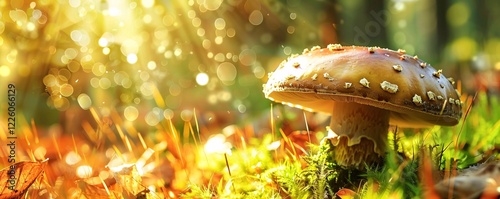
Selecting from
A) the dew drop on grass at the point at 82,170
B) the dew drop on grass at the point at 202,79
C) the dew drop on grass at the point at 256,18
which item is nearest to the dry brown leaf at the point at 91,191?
the dew drop on grass at the point at 82,170

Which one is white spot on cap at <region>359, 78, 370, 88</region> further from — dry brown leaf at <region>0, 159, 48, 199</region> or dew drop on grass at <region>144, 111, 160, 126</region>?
dew drop on grass at <region>144, 111, 160, 126</region>

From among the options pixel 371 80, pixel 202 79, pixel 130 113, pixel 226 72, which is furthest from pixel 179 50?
pixel 371 80

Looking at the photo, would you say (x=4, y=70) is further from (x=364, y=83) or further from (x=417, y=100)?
(x=417, y=100)

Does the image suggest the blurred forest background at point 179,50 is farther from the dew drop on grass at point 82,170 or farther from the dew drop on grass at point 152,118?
the dew drop on grass at point 82,170

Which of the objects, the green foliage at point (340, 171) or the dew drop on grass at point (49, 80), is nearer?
the green foliage at point (340, 171)

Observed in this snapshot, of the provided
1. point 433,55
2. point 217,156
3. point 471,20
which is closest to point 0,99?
point 217,156

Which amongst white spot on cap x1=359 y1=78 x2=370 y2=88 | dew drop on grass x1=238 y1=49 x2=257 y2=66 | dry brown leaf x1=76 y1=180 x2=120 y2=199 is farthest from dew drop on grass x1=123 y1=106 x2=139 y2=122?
white spot on cap x1=359 y1=78 x2=370 y2=88
